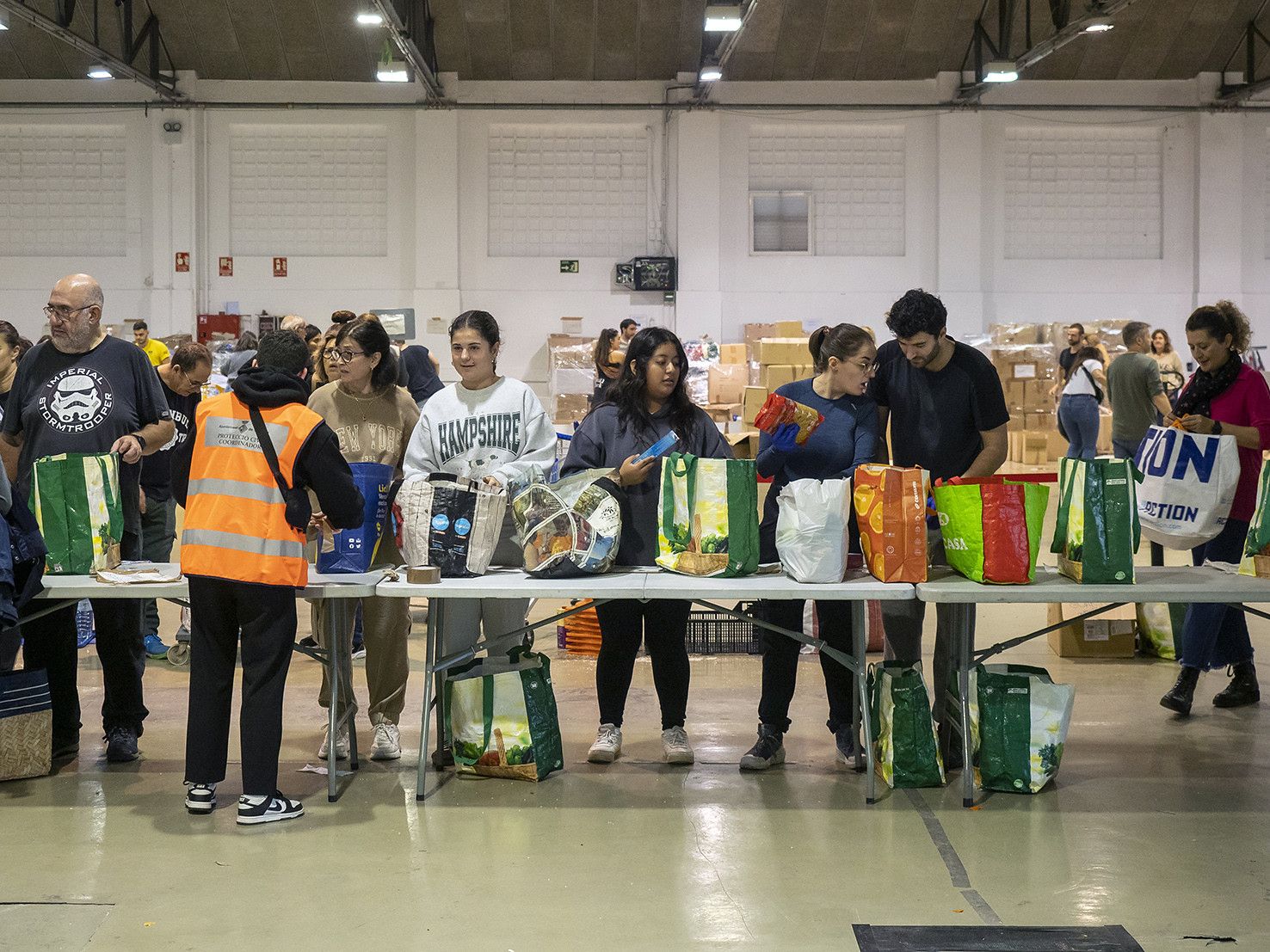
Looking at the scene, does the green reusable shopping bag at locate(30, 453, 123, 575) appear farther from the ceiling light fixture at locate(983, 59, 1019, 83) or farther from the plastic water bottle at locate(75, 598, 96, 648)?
the ceiling light fixture at locate(983, 59, 1019, 83)

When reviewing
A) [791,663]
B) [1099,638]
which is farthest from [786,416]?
[1099,638]

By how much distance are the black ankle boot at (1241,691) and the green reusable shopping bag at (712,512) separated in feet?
7.44

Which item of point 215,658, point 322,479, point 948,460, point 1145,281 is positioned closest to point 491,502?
point 322,479

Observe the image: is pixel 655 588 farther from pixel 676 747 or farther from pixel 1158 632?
pixel 1158 632

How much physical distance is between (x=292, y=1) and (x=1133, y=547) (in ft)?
38.1

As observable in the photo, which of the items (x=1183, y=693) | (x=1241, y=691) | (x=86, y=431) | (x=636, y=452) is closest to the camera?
(x=636, y=452)

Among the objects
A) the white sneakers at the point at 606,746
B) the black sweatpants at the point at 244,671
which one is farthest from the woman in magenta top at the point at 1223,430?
the black sweatpants at the point at 244,671

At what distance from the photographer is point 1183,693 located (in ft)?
15.4

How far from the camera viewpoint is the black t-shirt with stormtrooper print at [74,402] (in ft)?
13.3

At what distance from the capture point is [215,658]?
11.5ft

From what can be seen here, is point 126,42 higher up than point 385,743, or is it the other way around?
point 126,42

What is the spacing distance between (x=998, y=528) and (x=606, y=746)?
145 cm

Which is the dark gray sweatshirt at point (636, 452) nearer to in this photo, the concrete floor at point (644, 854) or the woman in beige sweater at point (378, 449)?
the woman in beige sweater at point (378, 449)

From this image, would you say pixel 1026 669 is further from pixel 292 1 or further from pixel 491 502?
pixel 292 1
